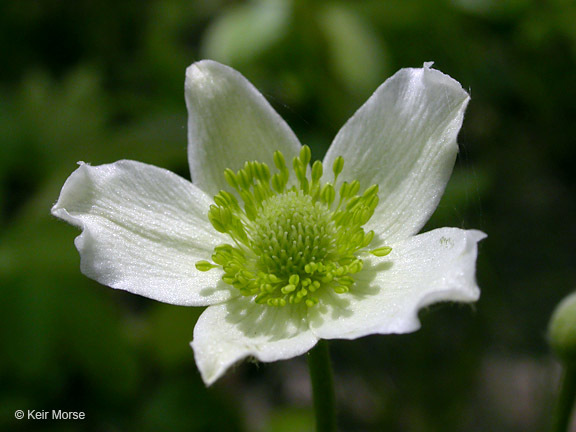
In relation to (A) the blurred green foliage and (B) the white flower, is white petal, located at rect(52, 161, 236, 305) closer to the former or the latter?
(B) the white flower

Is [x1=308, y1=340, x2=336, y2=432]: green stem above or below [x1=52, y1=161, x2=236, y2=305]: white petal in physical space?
below

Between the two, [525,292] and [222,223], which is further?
[525,292]

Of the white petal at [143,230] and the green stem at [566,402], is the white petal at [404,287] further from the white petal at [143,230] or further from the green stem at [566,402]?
the green stem at [566,402]

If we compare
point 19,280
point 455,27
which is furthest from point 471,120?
point 19,280

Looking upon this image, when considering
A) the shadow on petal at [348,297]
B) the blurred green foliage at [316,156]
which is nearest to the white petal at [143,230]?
the shadow on petal at [348,297]

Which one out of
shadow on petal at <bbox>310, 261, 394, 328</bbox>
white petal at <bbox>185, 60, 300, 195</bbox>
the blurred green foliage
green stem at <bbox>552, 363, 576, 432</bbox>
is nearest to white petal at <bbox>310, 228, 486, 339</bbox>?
shadow on petal at <bbox>310, 261, 394, 328</bbox>

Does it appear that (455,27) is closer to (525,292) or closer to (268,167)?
(525,292)

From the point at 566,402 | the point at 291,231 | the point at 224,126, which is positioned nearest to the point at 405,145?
the point at 291,231
